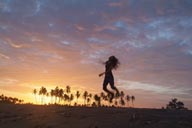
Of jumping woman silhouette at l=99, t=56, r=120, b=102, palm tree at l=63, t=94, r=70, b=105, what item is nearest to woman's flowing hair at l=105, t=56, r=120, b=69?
jumping woman silhouette at l=99, t=56, r=120, b=102

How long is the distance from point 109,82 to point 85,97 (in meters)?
121

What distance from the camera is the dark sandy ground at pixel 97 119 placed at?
14289 mm

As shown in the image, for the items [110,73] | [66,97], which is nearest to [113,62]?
[110,73]

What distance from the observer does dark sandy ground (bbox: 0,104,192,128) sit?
1429cm

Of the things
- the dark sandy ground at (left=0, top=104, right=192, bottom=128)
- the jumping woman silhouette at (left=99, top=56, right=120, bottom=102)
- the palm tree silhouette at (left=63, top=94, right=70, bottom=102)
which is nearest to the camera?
the dark sandy ground at (left=0, top=104, right=192, bottom=128)

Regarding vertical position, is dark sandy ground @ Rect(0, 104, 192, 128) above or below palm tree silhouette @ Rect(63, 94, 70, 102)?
below

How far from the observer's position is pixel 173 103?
180ft

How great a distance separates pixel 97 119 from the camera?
15.6 m

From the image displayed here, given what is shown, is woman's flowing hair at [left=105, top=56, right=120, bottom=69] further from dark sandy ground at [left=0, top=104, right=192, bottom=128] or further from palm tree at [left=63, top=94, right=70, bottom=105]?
palm tree at [left=63, top=94, right=70, bottom=105]

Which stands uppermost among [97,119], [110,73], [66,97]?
[66,97]

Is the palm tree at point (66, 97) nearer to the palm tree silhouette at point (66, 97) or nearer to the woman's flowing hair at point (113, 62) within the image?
the palm tree silhouette at point (66, 97)

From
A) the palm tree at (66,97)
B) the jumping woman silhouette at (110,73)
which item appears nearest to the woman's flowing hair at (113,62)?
the jumping woman silhouette at (110,73)

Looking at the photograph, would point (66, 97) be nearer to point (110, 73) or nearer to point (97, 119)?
point (110, 73)

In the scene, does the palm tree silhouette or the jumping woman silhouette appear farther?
the palm tree silhouette
